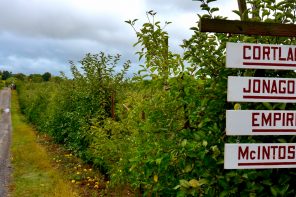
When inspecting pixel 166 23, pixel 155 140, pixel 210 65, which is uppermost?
pixel 166 23

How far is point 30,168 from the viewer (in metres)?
13.3

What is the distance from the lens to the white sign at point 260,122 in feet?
12.3

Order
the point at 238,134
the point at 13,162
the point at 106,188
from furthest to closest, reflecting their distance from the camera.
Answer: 1. the point at 13,162
2. the point at 106,188
3. the point at 238,134

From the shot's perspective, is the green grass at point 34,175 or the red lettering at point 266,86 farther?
the green grass at point 34,175

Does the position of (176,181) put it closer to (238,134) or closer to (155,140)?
(155,140)

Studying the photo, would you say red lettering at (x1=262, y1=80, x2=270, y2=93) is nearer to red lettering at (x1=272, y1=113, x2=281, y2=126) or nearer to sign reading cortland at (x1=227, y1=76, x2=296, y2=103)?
sign reading cortland at (x1=227, y1=76, x2=296, y2=103)

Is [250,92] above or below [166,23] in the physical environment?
below

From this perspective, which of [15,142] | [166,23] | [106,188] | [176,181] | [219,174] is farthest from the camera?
[15,142]

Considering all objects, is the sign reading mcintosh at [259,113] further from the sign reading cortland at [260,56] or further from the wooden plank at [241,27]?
the wooden plank at [241,27]

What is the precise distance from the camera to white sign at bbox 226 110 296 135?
3.76 metres

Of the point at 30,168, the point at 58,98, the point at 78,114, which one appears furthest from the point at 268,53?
the point at 58,98

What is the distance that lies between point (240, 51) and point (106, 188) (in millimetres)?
6736

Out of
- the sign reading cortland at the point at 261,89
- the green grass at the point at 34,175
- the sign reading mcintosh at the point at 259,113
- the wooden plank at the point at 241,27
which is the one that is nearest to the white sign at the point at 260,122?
the sign reading mcintosh at the point at 259,113

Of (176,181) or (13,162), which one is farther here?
(13,162)
